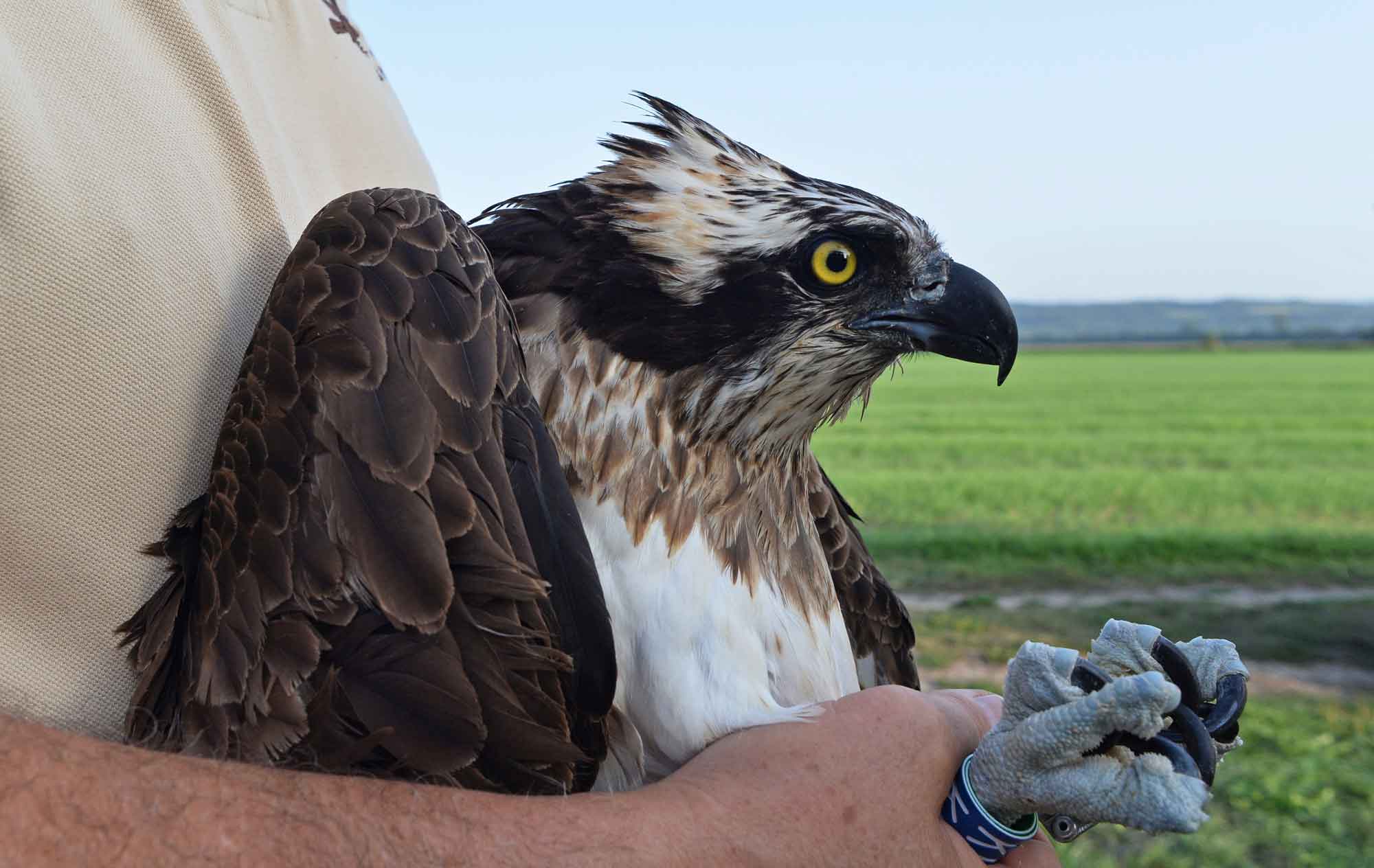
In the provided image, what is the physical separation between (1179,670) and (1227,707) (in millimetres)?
120

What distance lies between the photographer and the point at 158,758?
4.76ft

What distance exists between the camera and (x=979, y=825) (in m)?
1.99

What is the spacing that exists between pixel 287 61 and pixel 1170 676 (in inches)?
78.4

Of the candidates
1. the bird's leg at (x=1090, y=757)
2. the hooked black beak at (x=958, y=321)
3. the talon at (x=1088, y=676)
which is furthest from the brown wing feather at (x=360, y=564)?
the hooked black beak at (x=958, y=321)

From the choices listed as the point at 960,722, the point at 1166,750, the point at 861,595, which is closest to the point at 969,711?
the point at 960,722

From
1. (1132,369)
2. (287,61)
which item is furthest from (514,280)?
(1132,369)

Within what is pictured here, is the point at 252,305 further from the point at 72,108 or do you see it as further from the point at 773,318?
the point at 773,318

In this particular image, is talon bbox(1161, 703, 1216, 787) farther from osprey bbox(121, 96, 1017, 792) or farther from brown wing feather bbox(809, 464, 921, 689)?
brown wing feather bbox(809, 464, 921, 689)

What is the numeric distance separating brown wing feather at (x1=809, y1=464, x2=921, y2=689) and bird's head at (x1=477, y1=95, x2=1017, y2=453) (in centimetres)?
30

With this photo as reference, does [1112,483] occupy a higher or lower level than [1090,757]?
lower

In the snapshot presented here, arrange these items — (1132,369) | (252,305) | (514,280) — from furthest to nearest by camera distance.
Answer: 1. (1132,369)
2. (514,280)
3. (252,305)

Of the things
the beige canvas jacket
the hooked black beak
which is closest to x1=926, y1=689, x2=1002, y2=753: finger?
the hooked black beak

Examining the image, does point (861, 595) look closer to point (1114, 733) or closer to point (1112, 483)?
point (1114, 733)

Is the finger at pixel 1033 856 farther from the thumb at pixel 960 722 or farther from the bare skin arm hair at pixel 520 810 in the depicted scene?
the thumb at pixel 960 722
